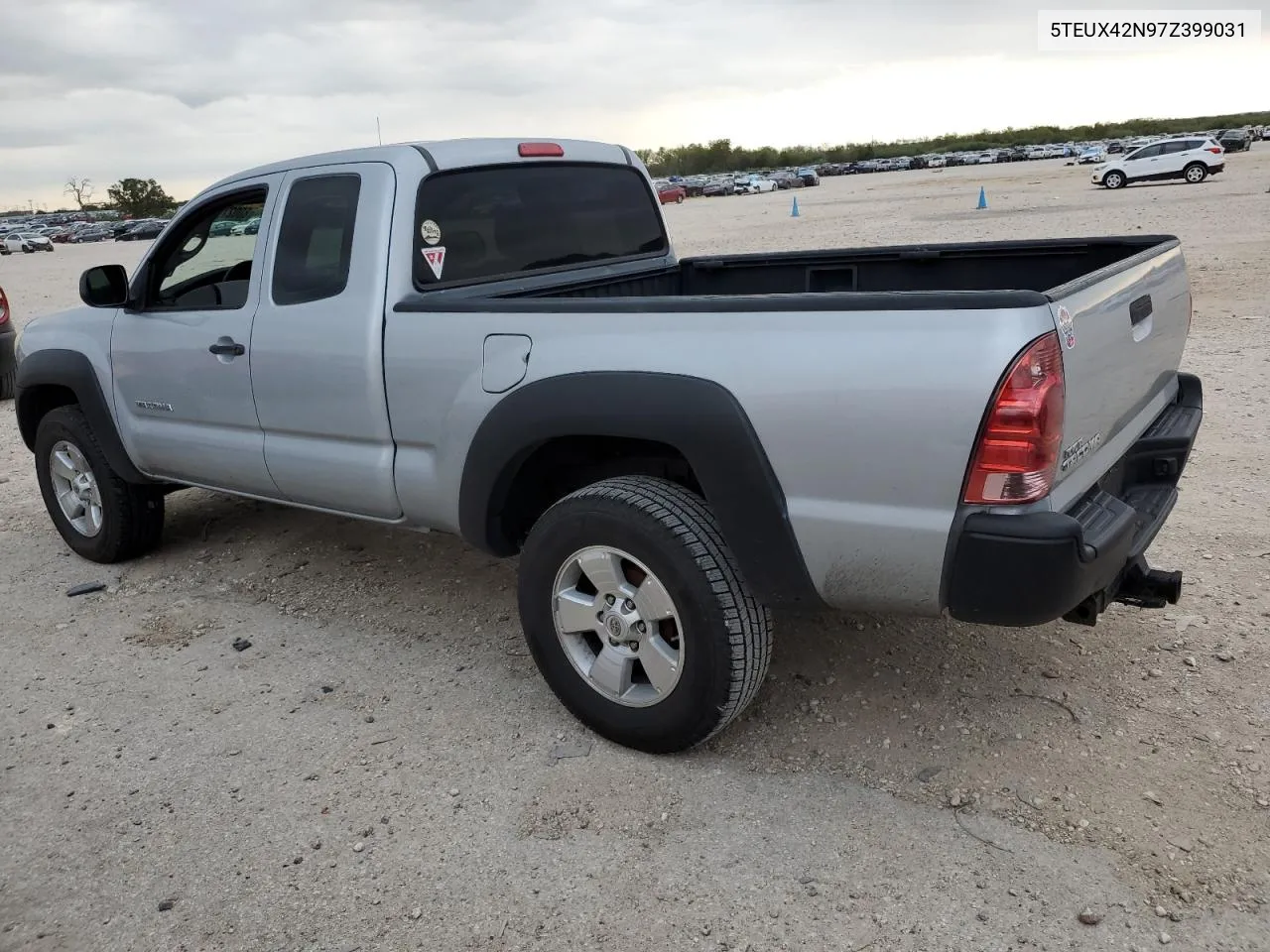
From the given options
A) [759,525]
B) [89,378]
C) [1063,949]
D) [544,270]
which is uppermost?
[544,270]

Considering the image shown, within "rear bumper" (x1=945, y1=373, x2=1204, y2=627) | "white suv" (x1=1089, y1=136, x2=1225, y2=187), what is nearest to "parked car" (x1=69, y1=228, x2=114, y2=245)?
"white suv" (x1=1089, y1=136, x2=1225, y2=187)

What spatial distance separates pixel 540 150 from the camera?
418 cm

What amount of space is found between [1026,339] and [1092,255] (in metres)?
1.94

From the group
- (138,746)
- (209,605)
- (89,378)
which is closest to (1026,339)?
(138,746)

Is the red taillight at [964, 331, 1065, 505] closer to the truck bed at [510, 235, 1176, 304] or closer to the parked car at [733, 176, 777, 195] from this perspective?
the truck bed at [510, 235, 1176, 304]

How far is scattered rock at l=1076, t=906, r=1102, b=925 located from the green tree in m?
116

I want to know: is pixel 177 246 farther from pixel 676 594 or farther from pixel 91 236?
pixel 91 236

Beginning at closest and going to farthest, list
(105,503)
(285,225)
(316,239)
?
(316,239), (285,225), (105,503)

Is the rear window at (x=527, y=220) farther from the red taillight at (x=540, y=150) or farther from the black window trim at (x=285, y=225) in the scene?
the black window trim at (x=285, y=225)

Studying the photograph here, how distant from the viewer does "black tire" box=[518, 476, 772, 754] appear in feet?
9.67

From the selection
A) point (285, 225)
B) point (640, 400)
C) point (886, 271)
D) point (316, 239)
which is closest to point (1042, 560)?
point (640, 400)

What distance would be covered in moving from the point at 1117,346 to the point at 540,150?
2.35m

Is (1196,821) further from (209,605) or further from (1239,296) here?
(1239,296)

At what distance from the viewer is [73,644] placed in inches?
174
